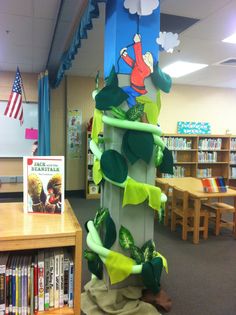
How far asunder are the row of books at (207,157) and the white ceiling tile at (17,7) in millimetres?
4965

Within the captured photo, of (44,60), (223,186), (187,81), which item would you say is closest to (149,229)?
(223,186)

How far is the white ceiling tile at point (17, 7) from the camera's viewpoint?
8.70ft

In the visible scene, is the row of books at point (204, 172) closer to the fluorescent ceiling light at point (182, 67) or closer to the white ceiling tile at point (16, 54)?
the fluorescent ceiling light at point (182, 67)

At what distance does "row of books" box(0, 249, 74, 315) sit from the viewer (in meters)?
1.24

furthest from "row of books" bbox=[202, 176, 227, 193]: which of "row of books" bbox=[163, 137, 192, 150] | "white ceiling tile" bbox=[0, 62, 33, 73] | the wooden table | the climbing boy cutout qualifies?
"white ceiling tile" bbox=[0, 62, 33, 73]

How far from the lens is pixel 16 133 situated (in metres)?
5.85

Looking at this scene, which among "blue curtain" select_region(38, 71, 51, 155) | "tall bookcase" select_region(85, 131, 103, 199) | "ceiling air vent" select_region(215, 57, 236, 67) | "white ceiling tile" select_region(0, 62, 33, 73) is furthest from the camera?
"tall bookcase" select_region(85, 131, 103, 199)

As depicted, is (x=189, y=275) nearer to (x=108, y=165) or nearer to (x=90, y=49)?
(x=108, y=165)

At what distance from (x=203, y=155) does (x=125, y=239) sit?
510 cm

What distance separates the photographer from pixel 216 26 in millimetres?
3117

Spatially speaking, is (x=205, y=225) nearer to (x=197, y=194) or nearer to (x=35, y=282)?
(x=197, y=194)

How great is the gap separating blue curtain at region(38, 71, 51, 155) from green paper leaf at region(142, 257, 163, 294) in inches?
132

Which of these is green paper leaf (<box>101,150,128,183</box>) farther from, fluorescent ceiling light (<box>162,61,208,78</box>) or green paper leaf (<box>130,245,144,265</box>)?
fluorescent ceiling light (<box>162,61,208,78</box>)

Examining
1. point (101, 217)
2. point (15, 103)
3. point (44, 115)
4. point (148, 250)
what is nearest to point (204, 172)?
point (44, 115)
